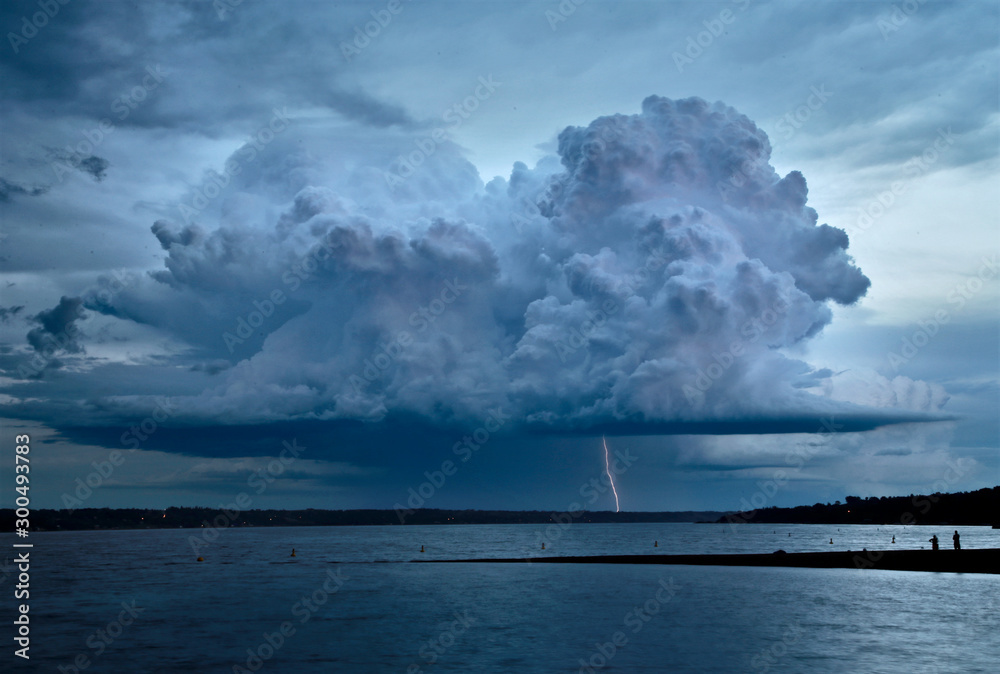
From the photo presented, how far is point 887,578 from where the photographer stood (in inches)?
3821

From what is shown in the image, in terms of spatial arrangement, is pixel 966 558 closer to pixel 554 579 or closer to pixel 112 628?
pixel 554 579

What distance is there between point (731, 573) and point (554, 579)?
77.9 feet

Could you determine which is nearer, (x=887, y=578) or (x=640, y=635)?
(x=640, y=635)

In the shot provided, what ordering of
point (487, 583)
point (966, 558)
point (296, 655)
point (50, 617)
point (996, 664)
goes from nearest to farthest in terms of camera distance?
1. point (996, 664)
2. point (296, 655)
3. point (50, 617)
4. point (966, 558)
5. point (487, 583)

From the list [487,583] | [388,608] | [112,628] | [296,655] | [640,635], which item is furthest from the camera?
[487,583]

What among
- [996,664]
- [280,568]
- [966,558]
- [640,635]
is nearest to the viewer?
[996,664]

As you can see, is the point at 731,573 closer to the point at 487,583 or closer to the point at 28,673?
the point at 487,583

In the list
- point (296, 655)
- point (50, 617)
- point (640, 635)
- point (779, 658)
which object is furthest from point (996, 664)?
point (50, 617)

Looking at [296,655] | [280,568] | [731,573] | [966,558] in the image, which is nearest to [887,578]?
[966,558]

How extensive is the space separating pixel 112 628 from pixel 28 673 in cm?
2020

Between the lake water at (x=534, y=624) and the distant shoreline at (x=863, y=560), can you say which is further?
the distant shoreline at (x=863, y=560)

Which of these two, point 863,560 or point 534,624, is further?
point 863,560

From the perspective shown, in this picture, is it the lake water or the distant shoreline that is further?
the distant shoreline

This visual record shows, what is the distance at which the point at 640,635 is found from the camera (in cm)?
6050
